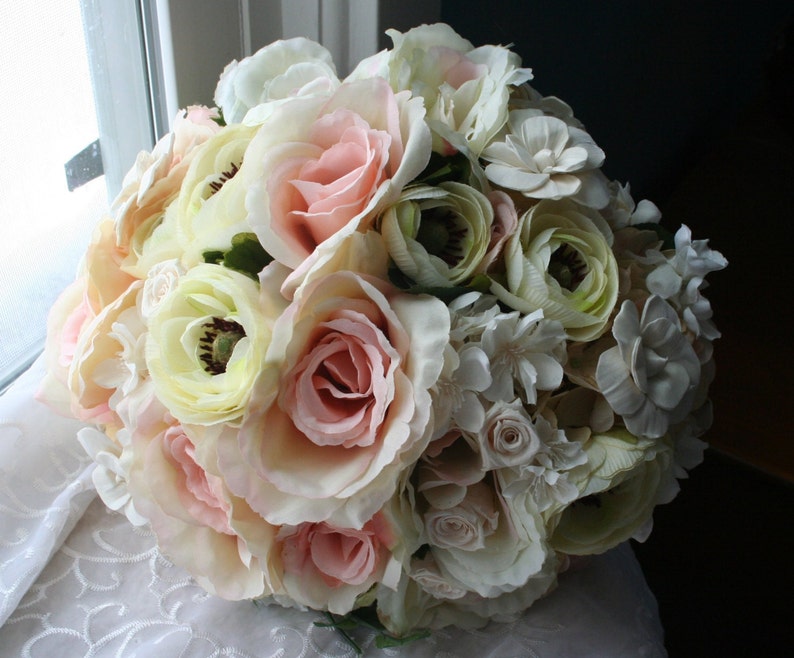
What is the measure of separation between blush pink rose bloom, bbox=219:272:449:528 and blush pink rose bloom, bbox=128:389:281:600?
0.12 feet

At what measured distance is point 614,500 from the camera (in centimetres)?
51

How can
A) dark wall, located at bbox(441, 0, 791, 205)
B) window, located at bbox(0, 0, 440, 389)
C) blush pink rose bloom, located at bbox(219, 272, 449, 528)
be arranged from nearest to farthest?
blush pink rose bloom, located at bbox(219, 272, 449, 528) → window, located at bbox(0, 0, 440, 389) → dark wall, located at bbox(441, 0, 791, 205)

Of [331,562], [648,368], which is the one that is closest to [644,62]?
[648,368]

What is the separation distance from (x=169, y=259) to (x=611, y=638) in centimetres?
42

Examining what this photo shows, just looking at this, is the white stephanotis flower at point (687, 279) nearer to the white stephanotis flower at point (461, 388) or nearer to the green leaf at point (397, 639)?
the white stephanotis flower at point (461, 388)

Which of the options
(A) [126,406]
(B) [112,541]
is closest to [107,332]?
(A) [126,406]

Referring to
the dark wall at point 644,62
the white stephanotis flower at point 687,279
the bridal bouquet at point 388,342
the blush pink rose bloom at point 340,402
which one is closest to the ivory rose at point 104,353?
the bridal bouquet at point 388,342

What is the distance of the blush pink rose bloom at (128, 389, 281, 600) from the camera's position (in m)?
0.45

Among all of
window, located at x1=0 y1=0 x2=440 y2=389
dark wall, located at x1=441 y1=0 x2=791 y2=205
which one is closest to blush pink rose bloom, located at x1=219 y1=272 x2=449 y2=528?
window, located at x1=0 y1=0 x2=440 y2=389

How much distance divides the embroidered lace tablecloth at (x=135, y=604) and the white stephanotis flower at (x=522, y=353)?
0.24 m

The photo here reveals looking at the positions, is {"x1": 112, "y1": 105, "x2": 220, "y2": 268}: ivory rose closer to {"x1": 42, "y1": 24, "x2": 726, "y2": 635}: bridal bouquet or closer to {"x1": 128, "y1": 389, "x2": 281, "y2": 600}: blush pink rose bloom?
{"x1": 42, "y1": 24, "x2": 726, "y2": 635}: bridal bouquet

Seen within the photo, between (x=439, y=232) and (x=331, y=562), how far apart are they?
8.5 inches

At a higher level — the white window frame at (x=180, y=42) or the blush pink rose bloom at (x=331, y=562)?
the white window frame at (x=180, y=42)

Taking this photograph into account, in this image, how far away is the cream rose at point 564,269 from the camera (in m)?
0.44
